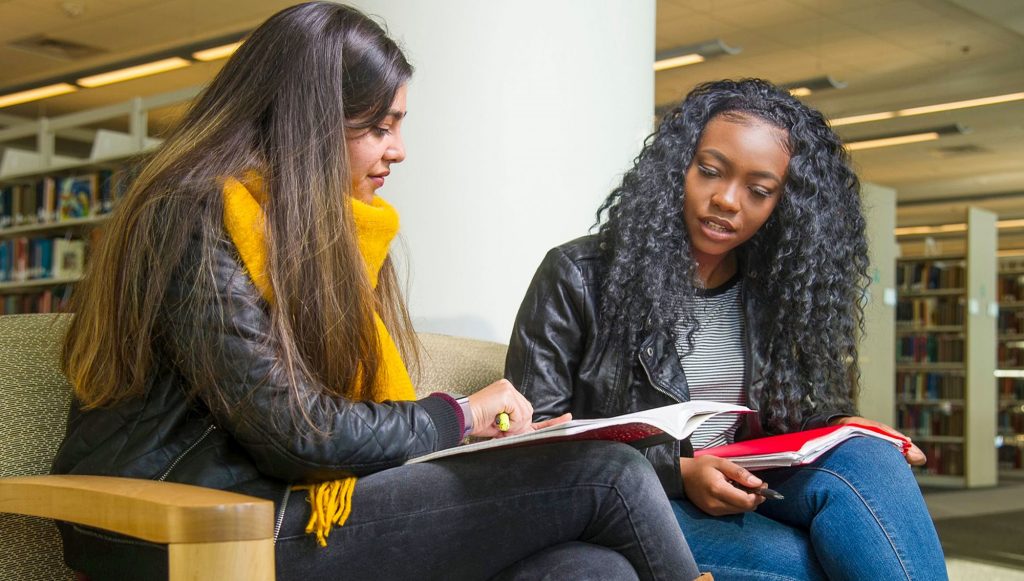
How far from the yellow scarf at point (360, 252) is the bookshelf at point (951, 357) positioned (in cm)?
662

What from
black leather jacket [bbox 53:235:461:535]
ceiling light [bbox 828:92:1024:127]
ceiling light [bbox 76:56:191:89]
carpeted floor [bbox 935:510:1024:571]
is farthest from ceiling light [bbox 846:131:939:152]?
black leather jacket [bbox 53:235:461:535]

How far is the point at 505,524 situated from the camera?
3.96 ft

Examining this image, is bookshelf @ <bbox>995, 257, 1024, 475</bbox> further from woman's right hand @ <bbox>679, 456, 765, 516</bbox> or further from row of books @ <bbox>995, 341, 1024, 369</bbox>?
woman's right hand @ <bbox>679, 456, 765, 516</bbox>

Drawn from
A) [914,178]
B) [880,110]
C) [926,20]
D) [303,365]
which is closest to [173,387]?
[303,365]

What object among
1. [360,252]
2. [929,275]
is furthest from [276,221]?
[929,275]

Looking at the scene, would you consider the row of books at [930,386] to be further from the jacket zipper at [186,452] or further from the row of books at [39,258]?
the jacket zipper at [186,452]

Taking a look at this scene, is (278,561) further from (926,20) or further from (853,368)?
(926,20)

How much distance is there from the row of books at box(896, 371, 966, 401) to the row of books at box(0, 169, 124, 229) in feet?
19.9

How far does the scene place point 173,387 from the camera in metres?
1.22

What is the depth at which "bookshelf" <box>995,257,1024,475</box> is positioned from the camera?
8.59 metres

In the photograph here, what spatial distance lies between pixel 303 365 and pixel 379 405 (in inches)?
4.0

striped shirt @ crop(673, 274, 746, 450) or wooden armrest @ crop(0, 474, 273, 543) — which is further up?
striped shirt @ crop(673, 274, 746, 450)

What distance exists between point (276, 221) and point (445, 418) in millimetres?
318

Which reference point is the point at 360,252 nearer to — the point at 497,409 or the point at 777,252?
the point at 497,409
